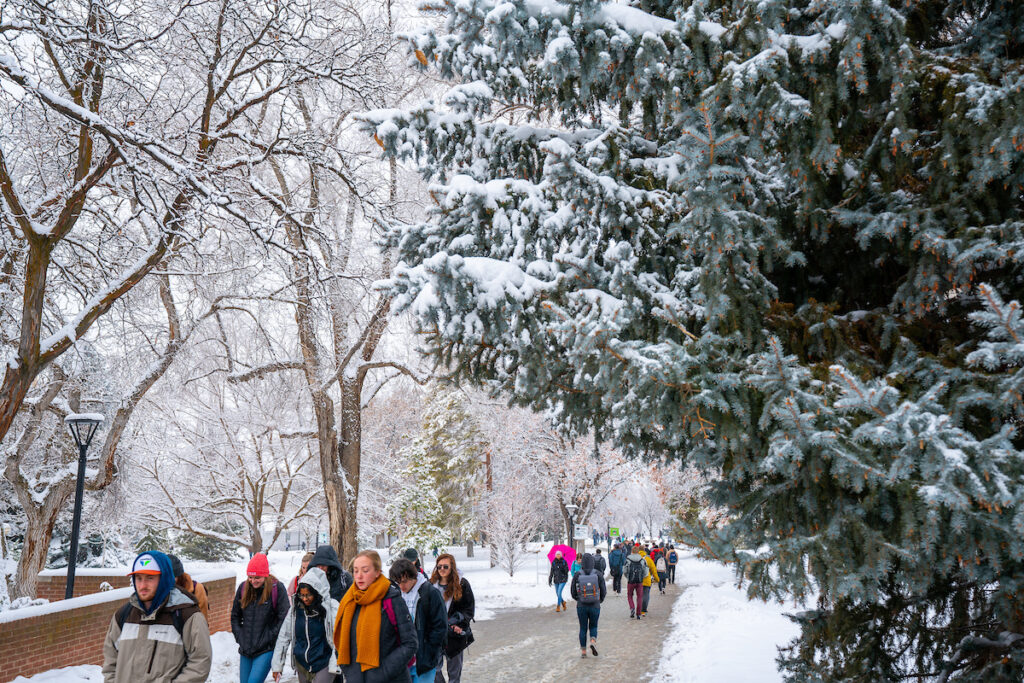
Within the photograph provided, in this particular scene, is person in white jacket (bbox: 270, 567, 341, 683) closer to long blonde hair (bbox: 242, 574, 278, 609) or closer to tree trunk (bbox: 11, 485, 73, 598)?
long blonde hair (bbox: 242, 574, 278, 609)

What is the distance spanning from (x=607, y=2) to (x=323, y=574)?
5.00m

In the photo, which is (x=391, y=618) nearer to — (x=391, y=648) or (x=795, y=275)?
(x=391, y=648)

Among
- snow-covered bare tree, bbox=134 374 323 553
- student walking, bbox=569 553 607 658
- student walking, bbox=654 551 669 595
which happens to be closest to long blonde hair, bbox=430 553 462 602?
student walking, bbox=569 553 607 658

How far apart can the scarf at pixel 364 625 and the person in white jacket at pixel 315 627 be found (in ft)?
2.67

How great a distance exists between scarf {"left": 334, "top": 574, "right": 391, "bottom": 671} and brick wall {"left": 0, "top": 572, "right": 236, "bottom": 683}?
5.43 metres

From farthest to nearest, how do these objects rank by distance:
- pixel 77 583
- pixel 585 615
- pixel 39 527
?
1. pixel 77 583
2. pixel 39 527
3. pixel 585 615

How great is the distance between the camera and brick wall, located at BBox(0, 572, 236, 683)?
26.2 feet

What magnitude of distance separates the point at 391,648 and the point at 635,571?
12.2m

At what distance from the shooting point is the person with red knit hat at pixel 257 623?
6398mm

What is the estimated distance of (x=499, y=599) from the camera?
2169 cm

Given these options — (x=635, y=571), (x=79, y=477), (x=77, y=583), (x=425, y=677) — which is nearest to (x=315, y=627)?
(x=425, y=677)

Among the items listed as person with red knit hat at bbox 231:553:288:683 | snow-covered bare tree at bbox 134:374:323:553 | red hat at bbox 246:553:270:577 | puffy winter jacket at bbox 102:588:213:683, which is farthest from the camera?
snow-covered bare tree at bbox 134:374:323:553

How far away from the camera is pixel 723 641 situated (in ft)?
37.5

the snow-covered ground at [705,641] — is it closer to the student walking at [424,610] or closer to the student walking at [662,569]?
the student walking at [662,569]
